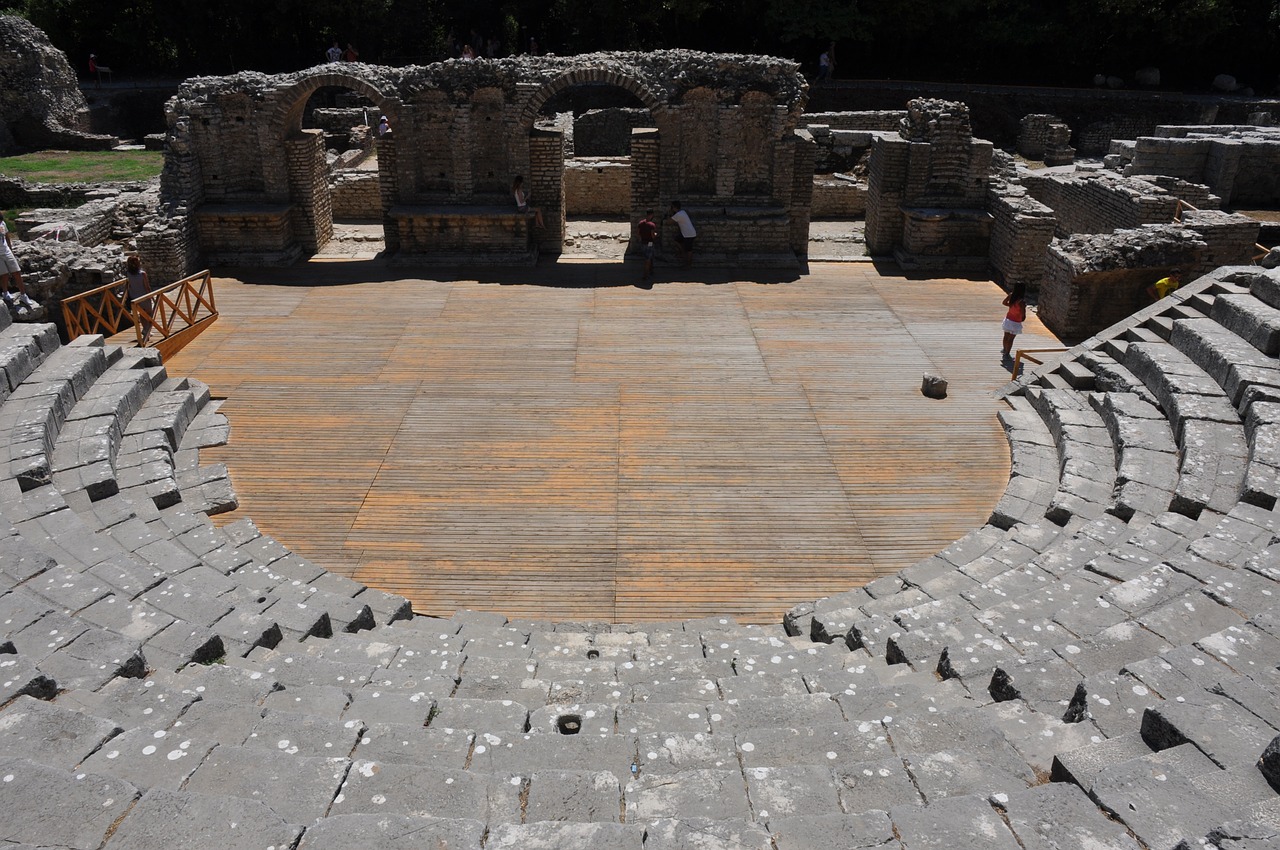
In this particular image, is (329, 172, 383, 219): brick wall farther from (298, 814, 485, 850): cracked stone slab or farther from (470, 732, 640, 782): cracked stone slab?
(298, 814, 485, 850): cracked stone slab

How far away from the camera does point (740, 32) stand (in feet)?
105

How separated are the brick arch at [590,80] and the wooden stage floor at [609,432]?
8.66ft

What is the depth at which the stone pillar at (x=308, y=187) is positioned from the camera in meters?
15.2

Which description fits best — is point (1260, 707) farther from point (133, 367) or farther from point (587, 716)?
point (133, 367)

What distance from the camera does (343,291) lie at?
13820 mm

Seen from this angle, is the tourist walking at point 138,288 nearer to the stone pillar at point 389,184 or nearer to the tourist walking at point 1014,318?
the stone pillar at point 389,184

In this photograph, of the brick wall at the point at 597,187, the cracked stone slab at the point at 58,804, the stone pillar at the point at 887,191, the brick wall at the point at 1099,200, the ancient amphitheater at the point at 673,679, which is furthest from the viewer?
the brick wall at the point at 597,187

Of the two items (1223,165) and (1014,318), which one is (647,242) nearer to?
(1014,318)

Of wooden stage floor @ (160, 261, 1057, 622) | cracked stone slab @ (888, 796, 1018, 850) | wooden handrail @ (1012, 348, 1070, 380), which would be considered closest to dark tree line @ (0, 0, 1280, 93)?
wooden stage floor @ (160, 261, 1057, 622)

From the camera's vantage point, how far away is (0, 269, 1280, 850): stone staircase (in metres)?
3.46

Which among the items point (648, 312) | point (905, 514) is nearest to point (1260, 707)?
point (905, 514)

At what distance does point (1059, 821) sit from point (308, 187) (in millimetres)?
14697

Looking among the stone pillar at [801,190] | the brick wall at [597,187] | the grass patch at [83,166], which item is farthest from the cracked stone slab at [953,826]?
the grass patch at [83,166]

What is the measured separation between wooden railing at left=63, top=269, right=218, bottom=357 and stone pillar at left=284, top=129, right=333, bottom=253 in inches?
130
